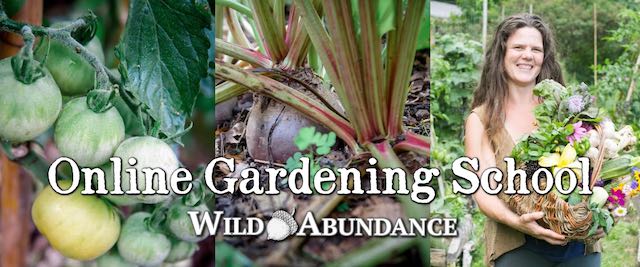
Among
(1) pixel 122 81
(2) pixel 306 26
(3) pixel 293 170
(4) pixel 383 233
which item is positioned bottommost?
(4) pixel 383 233

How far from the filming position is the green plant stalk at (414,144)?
250 cm

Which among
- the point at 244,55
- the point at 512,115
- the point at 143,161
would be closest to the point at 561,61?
the point at 512,115

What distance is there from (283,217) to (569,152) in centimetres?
92

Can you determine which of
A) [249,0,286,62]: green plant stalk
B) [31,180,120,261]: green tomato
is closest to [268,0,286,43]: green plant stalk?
[249,0,286,62]: green plant stalk

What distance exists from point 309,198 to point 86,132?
0.71 metres

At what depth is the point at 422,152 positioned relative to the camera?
2492 millimetres

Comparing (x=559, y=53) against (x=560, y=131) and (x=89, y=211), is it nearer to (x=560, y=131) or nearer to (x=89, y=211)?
(x=560, y=131)

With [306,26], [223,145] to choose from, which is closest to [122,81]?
[223,145]

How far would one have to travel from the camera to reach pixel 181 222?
8.05ft

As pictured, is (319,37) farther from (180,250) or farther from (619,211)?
(619,211)

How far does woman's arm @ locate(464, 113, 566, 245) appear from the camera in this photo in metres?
2.42

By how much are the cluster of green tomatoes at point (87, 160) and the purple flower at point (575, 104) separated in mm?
1197

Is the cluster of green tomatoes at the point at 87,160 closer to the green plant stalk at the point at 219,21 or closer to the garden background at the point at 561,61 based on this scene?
the green plant stalk at the point at 219,21

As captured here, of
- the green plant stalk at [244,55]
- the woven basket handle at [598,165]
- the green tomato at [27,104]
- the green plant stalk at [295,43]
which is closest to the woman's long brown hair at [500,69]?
the woven basket handle at [598,165]
